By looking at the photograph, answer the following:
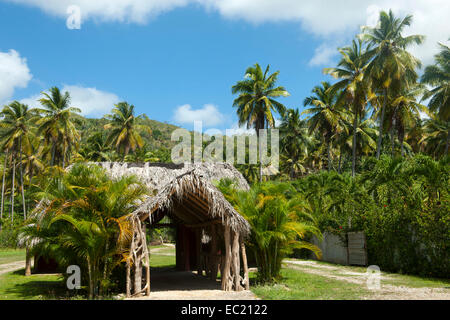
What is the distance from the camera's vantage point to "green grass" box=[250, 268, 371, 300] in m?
8.76

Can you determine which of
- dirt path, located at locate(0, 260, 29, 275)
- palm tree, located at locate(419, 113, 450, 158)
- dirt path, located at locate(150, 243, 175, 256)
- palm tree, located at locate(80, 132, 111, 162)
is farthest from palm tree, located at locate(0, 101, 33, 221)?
palm tree, located at locate(419, 113, 450, 158)

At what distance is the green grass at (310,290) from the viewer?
8.76 metres

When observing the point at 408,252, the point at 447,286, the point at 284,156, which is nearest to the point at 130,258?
the point at 447,286

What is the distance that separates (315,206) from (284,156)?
78.4ft

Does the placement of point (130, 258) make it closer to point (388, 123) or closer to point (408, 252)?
→ point (408, 252)

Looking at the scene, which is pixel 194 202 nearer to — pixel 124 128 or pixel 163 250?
pixel 163 250

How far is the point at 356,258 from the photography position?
1552cm

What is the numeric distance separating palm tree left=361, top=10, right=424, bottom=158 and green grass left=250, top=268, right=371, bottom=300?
15190 mm

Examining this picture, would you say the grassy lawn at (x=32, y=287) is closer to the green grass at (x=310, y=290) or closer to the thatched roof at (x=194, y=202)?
the thatched roof at (x=194, y=202)

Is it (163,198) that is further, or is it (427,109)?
(427,109)

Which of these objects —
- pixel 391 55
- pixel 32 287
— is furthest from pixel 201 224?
pixel 391 55

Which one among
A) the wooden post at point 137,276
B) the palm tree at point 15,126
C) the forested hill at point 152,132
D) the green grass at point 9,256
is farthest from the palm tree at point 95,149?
the wooden post at point 137,276

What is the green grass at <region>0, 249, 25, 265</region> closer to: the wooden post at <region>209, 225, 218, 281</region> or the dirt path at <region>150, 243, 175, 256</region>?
the dirt path at <region>150, 243, 175, 256</region>

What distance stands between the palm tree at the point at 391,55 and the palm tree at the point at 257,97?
290 inches
